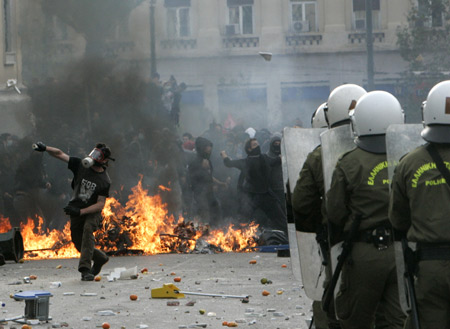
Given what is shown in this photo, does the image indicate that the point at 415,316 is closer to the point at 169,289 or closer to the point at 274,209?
the point at 169,289

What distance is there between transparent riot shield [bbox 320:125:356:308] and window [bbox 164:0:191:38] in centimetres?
1771

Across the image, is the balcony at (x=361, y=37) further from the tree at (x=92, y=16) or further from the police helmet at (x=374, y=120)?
the police helmet at (x=374, y=120)

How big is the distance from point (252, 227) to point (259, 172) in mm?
803

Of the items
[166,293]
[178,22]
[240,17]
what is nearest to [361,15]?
[240,17]

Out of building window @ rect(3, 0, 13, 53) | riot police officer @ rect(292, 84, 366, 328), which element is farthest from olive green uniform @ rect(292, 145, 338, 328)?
building window @ rect(3, 0, 13, 53)

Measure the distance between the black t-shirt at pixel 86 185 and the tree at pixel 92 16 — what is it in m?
10.4

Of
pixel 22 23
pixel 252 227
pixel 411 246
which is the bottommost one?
pixel 252 227

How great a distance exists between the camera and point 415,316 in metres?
4.60

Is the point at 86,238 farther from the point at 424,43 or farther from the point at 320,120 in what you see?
the point at 424,43

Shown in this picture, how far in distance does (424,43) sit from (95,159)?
16860 millimetres

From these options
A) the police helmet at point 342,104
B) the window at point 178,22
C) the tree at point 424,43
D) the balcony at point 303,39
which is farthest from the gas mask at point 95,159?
the balcony at point 303,39

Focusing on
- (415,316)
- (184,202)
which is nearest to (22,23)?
(184,202)

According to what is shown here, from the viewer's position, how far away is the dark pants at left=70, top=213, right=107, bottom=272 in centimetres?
1091

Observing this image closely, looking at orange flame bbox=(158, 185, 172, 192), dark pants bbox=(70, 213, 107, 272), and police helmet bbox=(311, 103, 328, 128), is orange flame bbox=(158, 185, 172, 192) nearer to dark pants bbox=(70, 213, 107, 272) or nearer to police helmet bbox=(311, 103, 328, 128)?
dark pants bbox=(70, 213, 107, 272)
